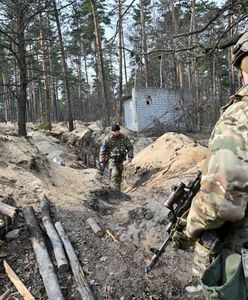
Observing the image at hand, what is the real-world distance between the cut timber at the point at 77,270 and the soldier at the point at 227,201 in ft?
6.56

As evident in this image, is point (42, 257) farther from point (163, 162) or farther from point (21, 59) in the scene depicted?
point (21, 59)

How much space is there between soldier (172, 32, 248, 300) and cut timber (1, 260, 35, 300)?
233 centimetres

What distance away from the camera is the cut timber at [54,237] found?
15.5ft

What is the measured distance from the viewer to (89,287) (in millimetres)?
4422

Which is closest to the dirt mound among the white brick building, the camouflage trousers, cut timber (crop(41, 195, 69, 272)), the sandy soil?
the camouflage trousers

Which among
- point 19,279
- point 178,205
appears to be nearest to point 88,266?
point 19,279

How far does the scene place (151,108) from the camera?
24.6m

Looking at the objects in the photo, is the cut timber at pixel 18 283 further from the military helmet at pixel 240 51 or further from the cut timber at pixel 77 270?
the military helmet at pixel 240 51

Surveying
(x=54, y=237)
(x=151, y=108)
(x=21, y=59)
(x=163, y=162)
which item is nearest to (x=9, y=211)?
(x=54, y=237)

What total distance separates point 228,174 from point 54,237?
345cm

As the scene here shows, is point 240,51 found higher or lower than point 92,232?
higher

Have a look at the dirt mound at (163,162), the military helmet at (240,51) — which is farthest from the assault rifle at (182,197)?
the dirt mound at (163,162)

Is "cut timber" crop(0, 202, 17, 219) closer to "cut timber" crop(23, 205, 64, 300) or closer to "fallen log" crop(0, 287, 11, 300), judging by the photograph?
"cut timber" crop(23, 205, 64, 300)

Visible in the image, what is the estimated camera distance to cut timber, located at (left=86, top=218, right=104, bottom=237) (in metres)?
5.70
